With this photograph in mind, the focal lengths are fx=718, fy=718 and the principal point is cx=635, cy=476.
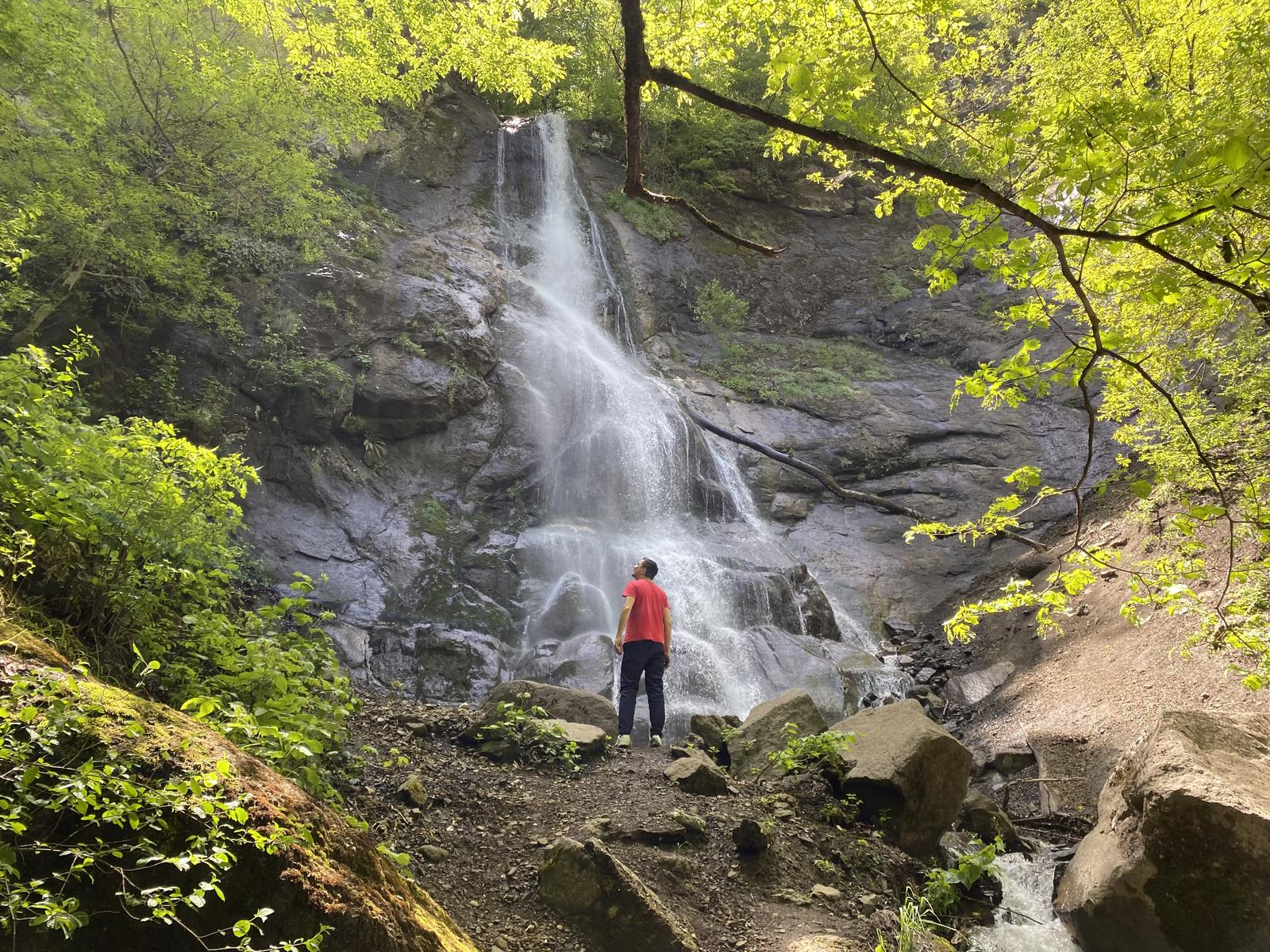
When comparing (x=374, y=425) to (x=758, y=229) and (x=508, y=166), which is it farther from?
(x=758, y=229)

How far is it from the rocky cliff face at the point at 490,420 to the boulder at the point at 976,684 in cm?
190

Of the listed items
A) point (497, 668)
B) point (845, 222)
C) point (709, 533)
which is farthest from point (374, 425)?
point (845, 222)

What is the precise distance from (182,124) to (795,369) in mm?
14623

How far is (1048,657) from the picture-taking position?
36.8 ft

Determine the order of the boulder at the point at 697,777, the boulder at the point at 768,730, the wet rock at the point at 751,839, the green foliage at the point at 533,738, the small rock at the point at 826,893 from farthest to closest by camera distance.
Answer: the boulder at the point at 768,730, the green foliage at the point at 533,738, the boulder at the point at 697,777, the wet rock at the point at 751,839, the small rock at the point at 826,893

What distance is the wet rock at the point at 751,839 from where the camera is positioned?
4703mm

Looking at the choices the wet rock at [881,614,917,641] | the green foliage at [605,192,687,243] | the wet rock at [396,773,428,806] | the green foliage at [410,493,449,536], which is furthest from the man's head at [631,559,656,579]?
the green foliage at [605,192,687,243]

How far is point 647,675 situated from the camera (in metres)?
7.40

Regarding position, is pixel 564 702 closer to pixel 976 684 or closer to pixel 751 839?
pixel 751 839

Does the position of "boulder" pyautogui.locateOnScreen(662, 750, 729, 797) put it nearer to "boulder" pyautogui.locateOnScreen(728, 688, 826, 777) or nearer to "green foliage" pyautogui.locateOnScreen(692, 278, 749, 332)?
"boulder" pyautogui.locateOnScreen(728, 688, 826, 777)

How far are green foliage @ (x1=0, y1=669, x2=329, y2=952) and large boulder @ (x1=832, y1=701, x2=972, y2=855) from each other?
500cm

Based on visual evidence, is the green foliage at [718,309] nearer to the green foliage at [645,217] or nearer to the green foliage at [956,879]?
the green foliage at [645,217]

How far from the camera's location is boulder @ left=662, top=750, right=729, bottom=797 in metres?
5.57

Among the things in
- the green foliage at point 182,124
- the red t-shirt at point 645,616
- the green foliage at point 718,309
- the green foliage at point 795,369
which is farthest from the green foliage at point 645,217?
the red t-shirt at point 645,616
